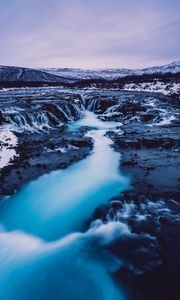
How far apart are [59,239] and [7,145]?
1008 centimetres

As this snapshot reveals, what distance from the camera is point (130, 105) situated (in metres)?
31.0

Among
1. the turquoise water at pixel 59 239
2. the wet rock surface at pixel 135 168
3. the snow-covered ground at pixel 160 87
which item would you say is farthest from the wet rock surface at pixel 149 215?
the snow-covered ground at pixel 160 87

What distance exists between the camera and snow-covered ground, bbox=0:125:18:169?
14695mm

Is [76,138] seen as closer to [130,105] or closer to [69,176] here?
[69,176]

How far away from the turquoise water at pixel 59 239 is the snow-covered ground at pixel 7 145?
9.99 feet

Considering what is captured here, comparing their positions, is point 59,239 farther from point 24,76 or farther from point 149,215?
point 24,76

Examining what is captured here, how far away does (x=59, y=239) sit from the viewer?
28.8ft

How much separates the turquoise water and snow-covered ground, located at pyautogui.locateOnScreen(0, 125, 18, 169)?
3.04 metres

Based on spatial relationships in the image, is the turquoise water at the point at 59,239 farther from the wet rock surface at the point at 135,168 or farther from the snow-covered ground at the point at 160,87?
the snow-covered ground at the point at 160,87

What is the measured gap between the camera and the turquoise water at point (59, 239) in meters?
6.84

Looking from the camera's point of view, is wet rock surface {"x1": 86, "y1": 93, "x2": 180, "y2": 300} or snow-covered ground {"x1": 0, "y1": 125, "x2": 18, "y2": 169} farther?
snow-covered ground {"x1": 0, "y1": 125, "x2": 18, "y2": 169}

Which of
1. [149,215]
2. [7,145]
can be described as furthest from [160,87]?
[149,215]

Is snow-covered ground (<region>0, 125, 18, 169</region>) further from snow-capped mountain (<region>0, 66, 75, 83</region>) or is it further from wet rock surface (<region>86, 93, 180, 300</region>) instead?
snow-capped mountain (<region>0, 66, 75, 83</region>)

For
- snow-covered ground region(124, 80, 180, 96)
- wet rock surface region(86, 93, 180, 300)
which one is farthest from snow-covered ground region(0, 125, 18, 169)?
snow-covered ground region(124, 80, 180, 96)
